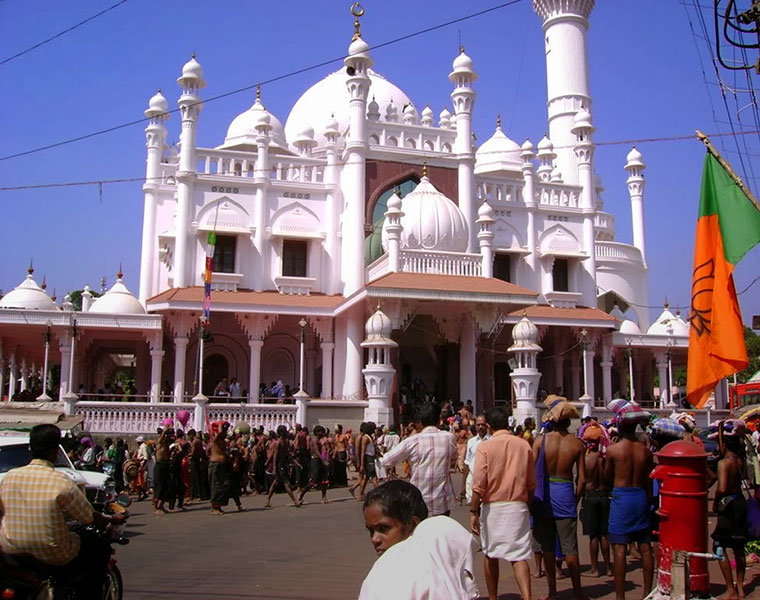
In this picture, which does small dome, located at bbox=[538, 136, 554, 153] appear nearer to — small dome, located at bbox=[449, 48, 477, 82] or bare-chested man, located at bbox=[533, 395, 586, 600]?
small dome, located at bbox=[449, 48, 477, 82]

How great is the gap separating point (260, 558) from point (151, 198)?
21234 mm

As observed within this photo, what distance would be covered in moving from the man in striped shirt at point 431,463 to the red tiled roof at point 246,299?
17.2m

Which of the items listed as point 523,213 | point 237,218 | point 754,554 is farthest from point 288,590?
point 523,213

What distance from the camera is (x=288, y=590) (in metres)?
6.81

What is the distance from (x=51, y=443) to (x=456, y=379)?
1953 centimetres

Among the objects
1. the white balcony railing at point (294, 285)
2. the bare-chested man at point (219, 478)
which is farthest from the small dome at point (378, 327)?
the bare-chested man at point (219, 478)

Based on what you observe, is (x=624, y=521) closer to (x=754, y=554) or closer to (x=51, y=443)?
(x=754, y=554)

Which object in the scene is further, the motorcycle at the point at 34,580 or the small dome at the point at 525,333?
the small dome at the point at 525,333

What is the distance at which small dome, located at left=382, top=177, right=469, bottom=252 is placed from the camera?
2359cm

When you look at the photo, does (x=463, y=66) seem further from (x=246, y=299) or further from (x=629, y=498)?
(x=629, y=498)

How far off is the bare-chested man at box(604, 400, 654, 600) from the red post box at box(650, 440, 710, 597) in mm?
881

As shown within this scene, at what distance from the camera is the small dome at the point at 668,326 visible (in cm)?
3094

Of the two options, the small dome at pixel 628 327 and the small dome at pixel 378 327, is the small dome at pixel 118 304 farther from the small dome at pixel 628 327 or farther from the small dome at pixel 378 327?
the small dome at pixel 628 327

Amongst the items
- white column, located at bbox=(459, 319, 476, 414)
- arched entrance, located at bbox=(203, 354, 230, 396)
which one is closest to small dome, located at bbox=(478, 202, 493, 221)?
white column, located at bbox=(459, 319, 476, 414)
